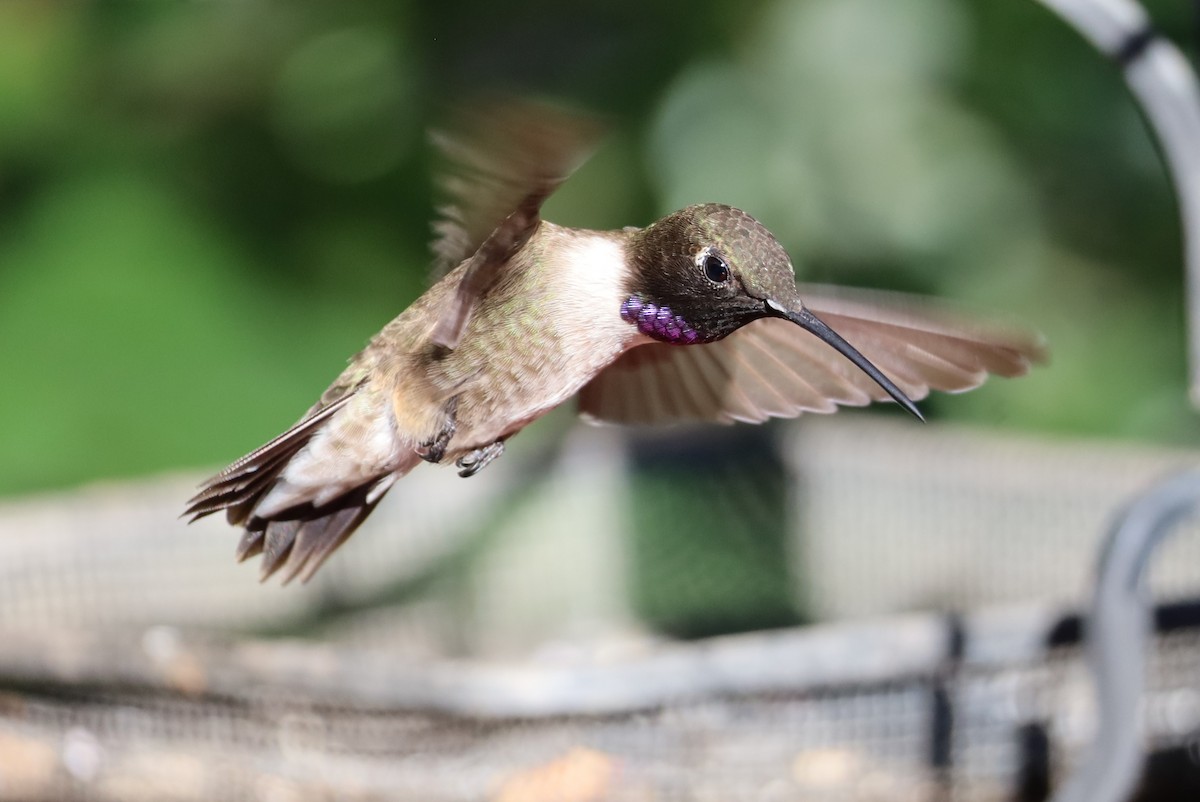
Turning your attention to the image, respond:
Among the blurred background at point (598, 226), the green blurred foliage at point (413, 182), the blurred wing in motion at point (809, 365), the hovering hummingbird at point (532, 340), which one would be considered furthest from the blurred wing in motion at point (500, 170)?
the green blurred foliage at point (413, 182)

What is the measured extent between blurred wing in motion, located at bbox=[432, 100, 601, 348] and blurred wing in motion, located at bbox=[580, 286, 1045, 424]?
218mm

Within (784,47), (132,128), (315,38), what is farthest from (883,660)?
(132,128)

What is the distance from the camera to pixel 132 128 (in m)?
2.22

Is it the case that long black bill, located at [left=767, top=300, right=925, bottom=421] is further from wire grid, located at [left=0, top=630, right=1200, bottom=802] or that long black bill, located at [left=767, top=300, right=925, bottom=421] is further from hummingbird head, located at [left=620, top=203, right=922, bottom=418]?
wire grid, located at [left=0, top=630, right=1200, bottom=802]

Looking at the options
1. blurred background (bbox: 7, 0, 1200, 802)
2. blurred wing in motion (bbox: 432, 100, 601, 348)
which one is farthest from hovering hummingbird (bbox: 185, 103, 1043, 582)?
blurred background (bbox: 7, 0, 1200, 802)

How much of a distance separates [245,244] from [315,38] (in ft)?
1.18

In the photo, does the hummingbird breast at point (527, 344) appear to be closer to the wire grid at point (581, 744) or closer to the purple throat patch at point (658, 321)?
the purple throat patch at point (658, 321)

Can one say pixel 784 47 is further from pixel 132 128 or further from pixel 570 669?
pixel 570 669

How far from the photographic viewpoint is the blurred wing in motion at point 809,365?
1.88 ft

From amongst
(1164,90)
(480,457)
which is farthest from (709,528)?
(480,457)

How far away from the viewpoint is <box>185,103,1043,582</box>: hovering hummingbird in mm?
371

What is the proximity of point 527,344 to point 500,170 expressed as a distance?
14 centimetres

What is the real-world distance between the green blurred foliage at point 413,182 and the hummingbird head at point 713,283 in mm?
1531

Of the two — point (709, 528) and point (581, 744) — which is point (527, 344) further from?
point (709, 528)
